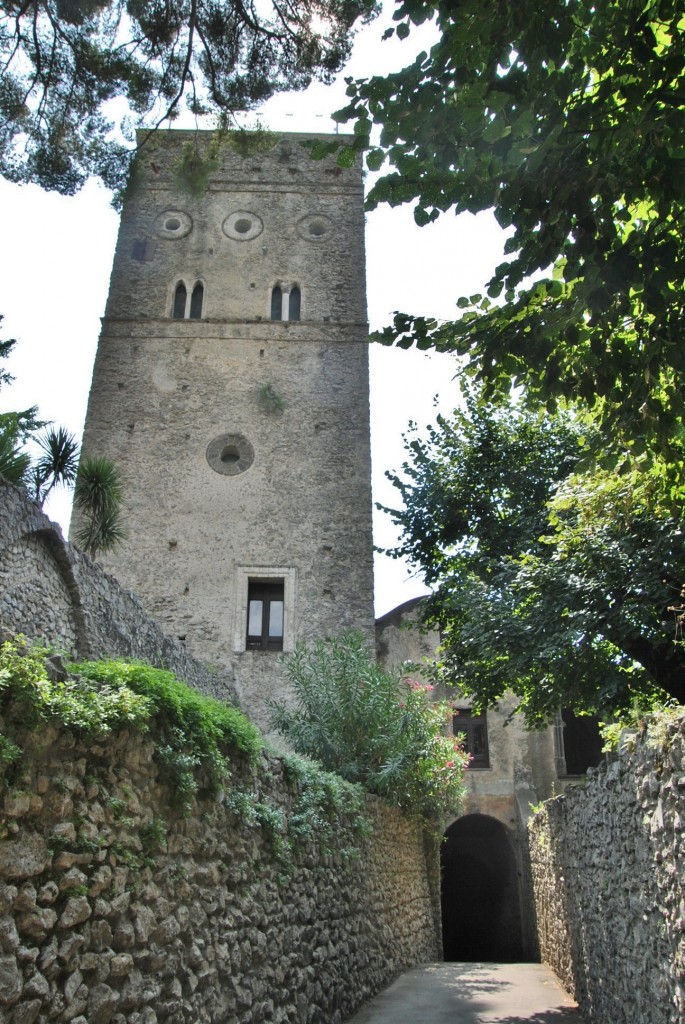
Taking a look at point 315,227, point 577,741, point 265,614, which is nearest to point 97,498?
point 265,614

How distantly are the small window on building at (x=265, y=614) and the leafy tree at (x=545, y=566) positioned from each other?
263cm

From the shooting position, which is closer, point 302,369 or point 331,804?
point 331,804

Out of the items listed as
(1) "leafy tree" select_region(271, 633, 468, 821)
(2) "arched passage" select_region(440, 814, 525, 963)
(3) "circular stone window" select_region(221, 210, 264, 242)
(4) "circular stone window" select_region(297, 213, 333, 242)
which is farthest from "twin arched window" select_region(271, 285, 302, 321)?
(2) "arched passage" select_region(440, 814, 525, 963)

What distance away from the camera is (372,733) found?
1078 centimetres

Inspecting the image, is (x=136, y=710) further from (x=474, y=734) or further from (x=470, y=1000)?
(x=474, y=734)

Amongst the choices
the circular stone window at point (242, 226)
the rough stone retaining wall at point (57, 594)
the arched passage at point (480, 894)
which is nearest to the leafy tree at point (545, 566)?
the rough stone retaining wall at point (57, 594)

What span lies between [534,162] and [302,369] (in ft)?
46.9

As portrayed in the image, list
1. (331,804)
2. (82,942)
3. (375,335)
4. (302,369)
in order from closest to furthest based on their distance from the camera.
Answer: (82,942), (375,335), (331,804), (302,369)

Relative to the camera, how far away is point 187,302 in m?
18.8

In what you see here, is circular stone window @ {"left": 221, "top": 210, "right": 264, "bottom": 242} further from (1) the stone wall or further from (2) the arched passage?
(1) the stone wall

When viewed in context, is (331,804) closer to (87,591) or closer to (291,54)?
(87,591)

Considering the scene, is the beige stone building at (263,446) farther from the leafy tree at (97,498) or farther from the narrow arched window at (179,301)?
the leafy tree at (97,498)

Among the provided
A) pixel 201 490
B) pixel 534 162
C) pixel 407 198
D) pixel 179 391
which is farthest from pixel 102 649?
pixel 179 391

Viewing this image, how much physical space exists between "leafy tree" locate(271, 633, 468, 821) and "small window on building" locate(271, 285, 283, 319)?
9262 mm
